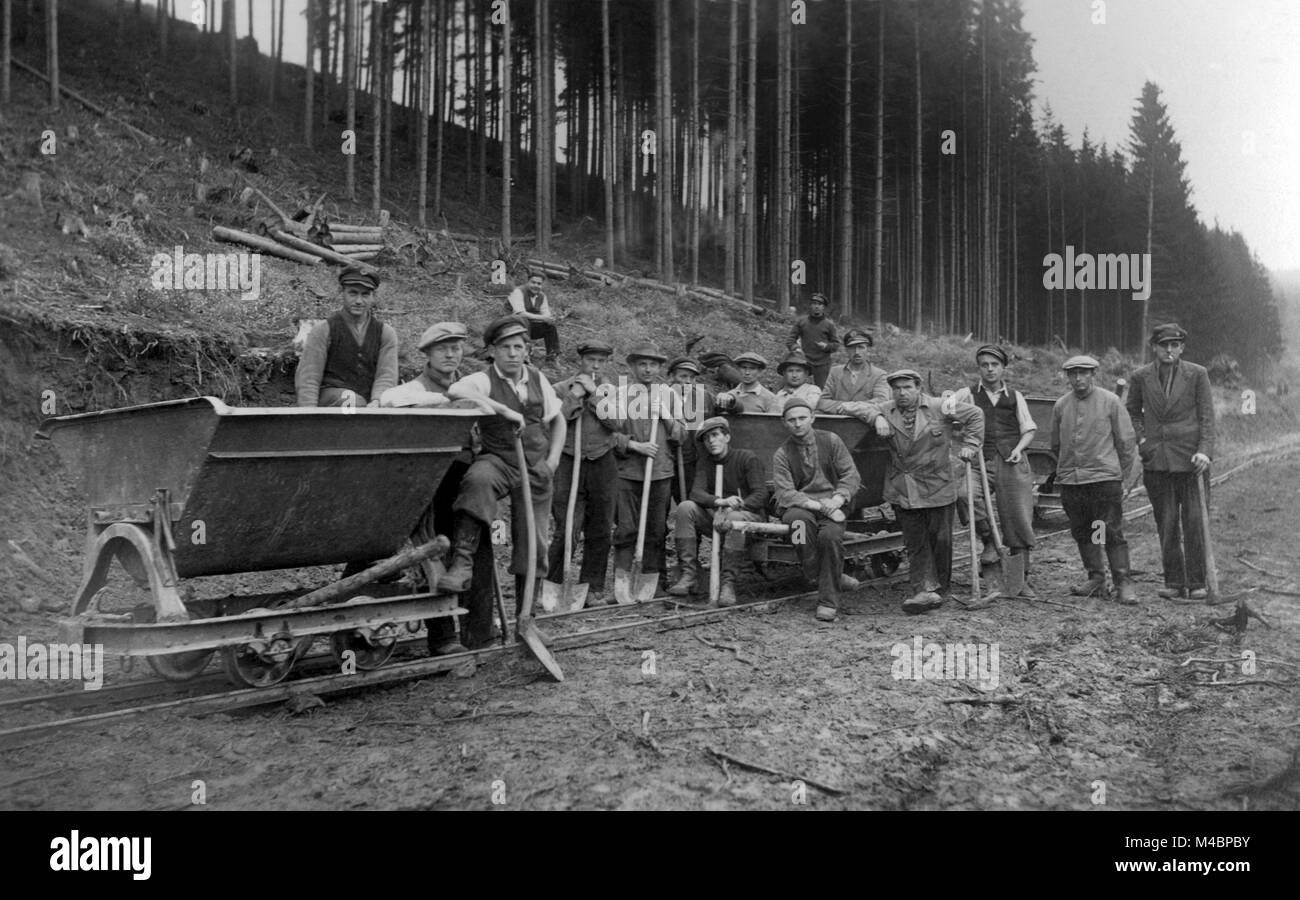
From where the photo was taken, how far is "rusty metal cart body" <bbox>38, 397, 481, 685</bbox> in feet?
13.6

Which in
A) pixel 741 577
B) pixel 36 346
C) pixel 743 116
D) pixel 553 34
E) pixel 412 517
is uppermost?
pixel 553 34

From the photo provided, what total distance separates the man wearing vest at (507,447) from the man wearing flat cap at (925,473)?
9.82ft

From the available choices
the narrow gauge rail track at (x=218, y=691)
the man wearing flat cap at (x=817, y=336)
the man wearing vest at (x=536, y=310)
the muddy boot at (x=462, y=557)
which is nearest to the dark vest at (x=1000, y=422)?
the narrow gauge rail track at (x=218, y=691)

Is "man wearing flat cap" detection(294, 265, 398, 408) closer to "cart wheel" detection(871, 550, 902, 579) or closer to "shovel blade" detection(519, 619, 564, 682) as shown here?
"shovel blade" detection(519, 619, 564, 682)

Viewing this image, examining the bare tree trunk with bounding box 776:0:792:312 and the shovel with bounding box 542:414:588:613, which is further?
the bare tree trunk with bounding box 776:0:792:312

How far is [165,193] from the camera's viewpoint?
1445 cm

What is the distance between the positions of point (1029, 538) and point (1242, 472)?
32.7 ft

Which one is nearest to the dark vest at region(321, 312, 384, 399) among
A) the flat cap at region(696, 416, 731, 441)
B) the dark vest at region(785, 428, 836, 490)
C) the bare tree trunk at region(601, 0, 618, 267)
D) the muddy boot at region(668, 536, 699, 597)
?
the flat cap at region(696, 416, 731, 441)

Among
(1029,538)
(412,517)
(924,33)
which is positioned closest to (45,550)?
(412,517)

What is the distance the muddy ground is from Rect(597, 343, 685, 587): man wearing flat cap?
1614mm

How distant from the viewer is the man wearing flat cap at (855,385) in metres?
8.45

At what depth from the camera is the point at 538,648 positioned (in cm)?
516
